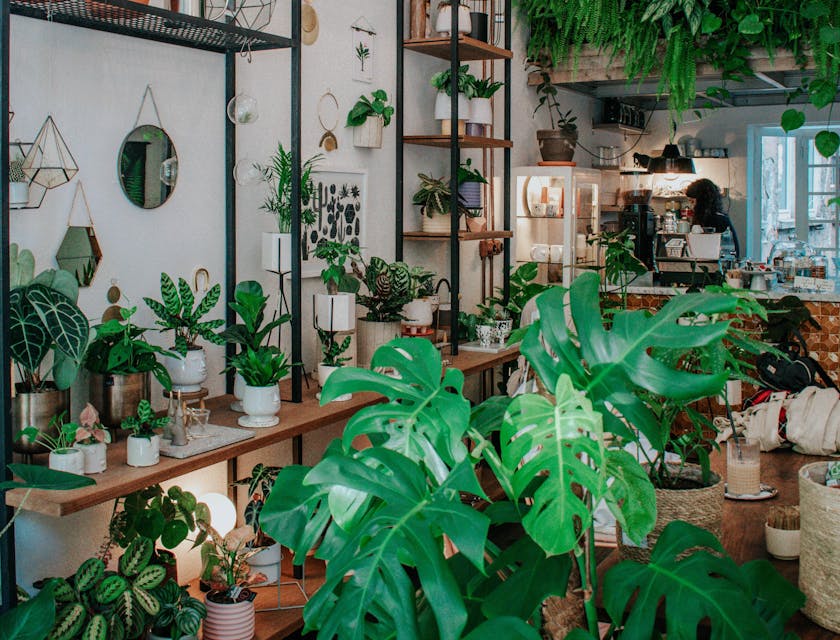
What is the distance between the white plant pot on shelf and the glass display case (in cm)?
155

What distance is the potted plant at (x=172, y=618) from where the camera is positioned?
2.75 m

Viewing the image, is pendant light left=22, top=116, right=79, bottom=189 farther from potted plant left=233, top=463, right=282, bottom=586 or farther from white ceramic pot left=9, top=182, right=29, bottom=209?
potted plant left=233, top=463, right=282, bottom=586

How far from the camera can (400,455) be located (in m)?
1.61

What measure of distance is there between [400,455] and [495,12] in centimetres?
447

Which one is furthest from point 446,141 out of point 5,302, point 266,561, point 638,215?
point 638,215

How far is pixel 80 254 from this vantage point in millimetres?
3039

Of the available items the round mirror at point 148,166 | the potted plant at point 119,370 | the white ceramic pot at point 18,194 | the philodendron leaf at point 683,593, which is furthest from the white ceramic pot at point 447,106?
the philodendron leaf at point 683,593

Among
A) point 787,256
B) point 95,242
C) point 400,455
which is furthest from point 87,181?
point 787,256

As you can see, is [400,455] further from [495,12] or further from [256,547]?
[495,12]

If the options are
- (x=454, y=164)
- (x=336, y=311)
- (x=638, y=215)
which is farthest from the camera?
(x=638, y=215)

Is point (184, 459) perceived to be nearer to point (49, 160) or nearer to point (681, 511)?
point (49, 160)

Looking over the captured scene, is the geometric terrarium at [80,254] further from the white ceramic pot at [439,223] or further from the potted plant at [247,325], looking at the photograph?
the white ceramic pot at [439,223]

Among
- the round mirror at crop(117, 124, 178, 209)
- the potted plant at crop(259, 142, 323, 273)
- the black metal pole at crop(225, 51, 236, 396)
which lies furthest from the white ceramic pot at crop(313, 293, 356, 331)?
the round mirror at crop(117, 124, 178, 209)

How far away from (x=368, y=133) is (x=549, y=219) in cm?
215
